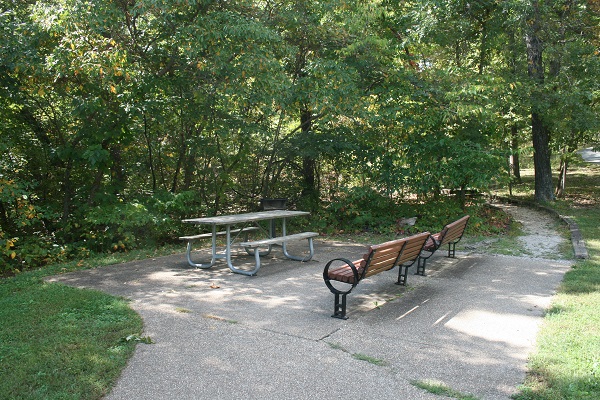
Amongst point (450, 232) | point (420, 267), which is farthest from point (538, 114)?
point (420, 267)

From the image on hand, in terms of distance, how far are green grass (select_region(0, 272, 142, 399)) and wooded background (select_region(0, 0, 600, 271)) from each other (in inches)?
87.3

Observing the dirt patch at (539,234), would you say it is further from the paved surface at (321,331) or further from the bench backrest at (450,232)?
the bench backrest at (450,232)

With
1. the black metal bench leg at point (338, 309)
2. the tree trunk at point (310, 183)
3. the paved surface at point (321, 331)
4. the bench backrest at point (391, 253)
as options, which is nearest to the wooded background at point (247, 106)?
the tree trunk at point (310, 183)

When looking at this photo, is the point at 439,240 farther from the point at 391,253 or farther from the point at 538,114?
the point at 538,114

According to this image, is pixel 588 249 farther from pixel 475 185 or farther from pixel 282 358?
pixel 282 358

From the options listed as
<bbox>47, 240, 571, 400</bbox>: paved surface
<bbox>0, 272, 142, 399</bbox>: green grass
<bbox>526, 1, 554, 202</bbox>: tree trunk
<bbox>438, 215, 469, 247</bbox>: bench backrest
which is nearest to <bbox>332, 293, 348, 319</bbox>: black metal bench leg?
<bbox>47, 240, 571, 400</bbox>: paved surface

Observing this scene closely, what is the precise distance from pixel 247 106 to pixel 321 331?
6.61 meters

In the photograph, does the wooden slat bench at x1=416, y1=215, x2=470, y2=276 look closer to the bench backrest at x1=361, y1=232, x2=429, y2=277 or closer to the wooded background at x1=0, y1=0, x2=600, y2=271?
the bench backrest at x1=361, y1=232, x2=429, y2=277

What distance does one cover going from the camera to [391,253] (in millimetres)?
5664

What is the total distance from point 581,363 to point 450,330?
1204 mm

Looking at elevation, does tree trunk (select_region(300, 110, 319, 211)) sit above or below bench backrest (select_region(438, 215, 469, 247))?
above

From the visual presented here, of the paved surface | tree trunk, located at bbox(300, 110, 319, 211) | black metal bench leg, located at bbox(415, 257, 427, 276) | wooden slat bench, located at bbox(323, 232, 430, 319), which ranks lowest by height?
the paved surface

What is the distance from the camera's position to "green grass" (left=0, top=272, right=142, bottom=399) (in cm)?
346

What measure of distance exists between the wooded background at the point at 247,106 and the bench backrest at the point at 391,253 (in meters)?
4.02
